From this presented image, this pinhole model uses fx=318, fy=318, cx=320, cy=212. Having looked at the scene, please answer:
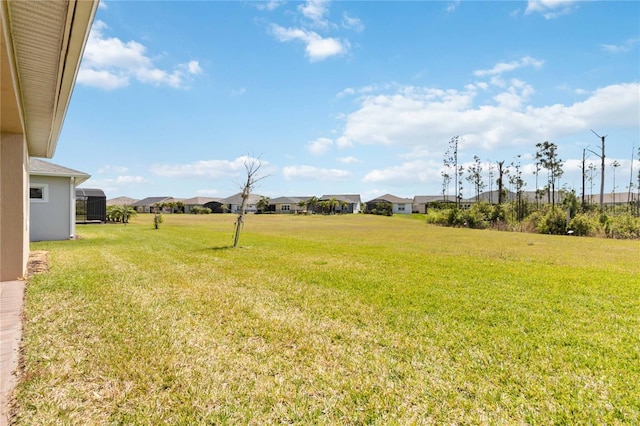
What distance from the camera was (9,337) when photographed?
3.63 meters

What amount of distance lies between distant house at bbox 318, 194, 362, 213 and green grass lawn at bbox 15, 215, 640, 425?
5950cm

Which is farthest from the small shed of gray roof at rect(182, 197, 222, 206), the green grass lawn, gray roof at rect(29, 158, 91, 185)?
gray roof at rect(182, 197, 222, 206)

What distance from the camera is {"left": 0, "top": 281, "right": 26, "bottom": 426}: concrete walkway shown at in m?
2.58

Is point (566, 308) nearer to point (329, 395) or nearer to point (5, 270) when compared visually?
point (329, 395)

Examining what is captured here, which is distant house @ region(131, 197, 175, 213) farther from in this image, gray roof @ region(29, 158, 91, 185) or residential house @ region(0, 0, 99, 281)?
residential house @ region(0, 0, 99, 281)

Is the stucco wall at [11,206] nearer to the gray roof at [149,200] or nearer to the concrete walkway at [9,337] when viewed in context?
the concrete walkway at [9,337]

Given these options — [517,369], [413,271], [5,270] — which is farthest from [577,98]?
[5,270]

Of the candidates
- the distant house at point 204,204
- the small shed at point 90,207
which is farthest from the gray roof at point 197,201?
the small shed at point 90,207

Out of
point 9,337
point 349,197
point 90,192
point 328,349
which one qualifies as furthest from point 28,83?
point 349,197

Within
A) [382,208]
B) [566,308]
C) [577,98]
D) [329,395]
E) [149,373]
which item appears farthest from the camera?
[382,208]

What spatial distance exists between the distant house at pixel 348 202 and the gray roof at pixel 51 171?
5335cm

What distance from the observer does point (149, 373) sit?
9.70 feet

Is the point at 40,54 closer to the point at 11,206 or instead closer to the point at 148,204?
the point at 11,206

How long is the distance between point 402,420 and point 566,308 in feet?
14.3
